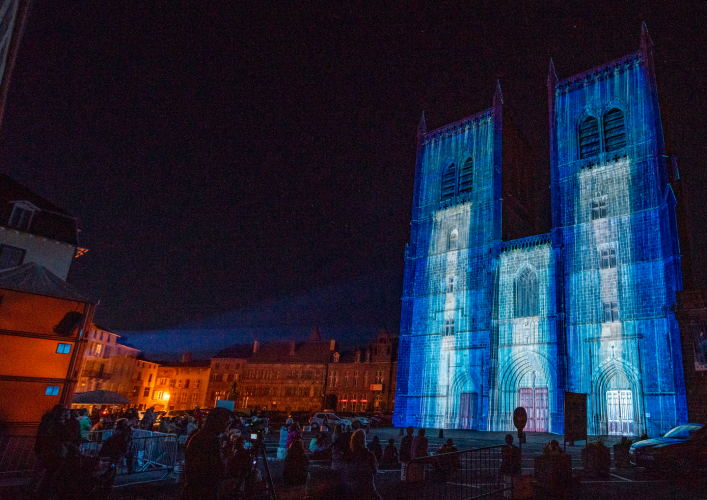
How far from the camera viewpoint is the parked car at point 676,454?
12578 mm

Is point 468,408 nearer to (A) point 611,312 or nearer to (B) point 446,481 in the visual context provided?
(A) point 611,312

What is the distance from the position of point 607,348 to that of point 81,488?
99.1 ft

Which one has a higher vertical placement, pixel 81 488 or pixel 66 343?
pixel 66 343

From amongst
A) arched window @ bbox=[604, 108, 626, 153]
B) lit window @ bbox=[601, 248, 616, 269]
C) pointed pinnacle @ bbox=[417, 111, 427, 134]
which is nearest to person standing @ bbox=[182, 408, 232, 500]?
lit window @ bbox=[601, 248, 616, 269]

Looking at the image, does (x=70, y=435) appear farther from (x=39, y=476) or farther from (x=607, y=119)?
(x=607, y=119)

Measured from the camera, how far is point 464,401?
35.5 meters

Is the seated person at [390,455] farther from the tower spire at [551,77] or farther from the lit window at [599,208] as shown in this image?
the tower spire at [551,77]

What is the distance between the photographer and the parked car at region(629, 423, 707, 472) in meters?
12.6

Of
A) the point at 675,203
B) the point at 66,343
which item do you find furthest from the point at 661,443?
the point at 675,203

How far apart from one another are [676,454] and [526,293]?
22.7 meters

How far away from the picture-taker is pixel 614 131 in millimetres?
34781

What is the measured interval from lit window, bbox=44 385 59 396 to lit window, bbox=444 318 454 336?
95.7ft

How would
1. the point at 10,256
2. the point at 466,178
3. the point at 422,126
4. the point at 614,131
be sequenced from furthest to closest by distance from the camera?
the point at 422,126 → the point at 466,178 → the point at 614,131 → the point at 10,256

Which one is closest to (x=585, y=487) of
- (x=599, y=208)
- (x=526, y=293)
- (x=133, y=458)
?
(x=133, y=458)
